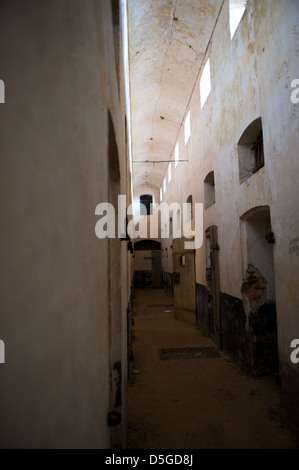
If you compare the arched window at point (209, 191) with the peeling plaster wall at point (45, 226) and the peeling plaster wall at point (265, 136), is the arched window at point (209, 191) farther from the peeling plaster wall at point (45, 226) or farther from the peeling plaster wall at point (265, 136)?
the peeling plaster wall at point (45, 226)

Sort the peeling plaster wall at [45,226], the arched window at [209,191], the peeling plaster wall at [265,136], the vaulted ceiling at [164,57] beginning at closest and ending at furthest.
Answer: the peeling plaster wall at [45,226] < the peeling plaster wall at [265,136] < the vaulted ceiling at [164,57] < the arched window at [209,191]

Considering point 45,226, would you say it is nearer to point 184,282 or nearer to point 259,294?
point 259,294

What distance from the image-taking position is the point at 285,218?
13.9 feet

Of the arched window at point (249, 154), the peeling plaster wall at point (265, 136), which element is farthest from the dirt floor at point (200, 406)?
the arched window at point (249, 154)

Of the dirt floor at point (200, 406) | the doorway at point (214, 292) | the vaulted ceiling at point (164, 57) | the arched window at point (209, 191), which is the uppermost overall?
the vaulted ceiling at point (164, 57)

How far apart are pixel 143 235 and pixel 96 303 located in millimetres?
20181

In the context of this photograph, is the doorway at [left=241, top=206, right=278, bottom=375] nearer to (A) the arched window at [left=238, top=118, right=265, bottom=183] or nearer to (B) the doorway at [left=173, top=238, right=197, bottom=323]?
(A) the arched window at [left=238, top=118, right=265, bottom=183]

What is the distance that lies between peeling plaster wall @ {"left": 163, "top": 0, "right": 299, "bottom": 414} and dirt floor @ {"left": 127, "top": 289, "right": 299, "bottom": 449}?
645mm

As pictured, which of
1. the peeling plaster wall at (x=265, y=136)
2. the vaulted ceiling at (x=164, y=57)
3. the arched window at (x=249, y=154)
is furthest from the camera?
the vaulted ceiling at (x=164, y=57)

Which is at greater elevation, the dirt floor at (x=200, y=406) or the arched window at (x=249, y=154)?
the arched window at (x=249, y=154)

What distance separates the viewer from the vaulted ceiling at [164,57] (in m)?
7.25

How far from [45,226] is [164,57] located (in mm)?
9981

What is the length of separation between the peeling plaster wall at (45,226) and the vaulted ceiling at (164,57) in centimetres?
764

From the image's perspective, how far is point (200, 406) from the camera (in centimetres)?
451
